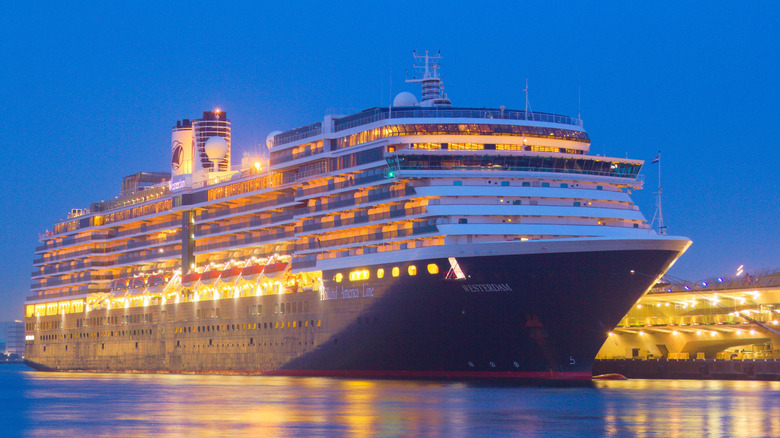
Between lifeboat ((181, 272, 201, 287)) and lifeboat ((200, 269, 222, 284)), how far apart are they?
72cm

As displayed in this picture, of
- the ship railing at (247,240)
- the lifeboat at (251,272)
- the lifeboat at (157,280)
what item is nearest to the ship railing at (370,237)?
the ship railing at (247,240)

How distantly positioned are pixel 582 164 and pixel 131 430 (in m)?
34.8

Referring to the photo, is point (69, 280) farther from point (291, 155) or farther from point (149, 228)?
point (291, 155)

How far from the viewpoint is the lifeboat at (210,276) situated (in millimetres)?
81688

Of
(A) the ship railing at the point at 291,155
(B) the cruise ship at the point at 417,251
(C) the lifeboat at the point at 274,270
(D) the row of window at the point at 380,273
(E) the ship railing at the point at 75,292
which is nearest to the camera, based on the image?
(B) the cruise ship at the point at 417,251

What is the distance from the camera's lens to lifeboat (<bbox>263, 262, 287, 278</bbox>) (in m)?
73.9

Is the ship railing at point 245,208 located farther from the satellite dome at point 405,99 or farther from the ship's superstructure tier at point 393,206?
the satellite dome at point 405,99

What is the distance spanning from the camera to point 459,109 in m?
66.5

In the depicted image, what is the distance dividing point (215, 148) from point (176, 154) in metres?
5.92

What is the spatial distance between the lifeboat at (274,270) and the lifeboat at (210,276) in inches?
280

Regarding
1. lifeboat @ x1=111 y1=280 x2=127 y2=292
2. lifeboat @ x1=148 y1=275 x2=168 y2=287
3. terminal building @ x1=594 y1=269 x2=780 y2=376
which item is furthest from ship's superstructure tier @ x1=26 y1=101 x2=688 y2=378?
terminal building @ x1=594 y1=269 x2=780 y2=376

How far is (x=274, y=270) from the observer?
7450 centimetres

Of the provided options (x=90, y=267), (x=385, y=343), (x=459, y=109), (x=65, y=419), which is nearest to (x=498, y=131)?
(x=459, y=109)

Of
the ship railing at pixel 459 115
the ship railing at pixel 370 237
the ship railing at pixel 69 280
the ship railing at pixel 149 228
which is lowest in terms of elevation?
the ship railing at pixel 69 280
